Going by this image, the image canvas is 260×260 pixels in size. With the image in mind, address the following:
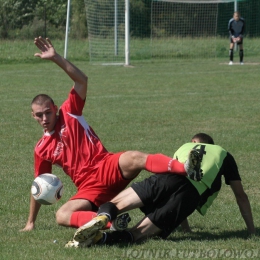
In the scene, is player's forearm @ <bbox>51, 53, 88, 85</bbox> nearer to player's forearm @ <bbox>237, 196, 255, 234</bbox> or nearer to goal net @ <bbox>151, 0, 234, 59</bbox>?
player's forearm @ <bbox>237, 196, 255, 234</bbox>

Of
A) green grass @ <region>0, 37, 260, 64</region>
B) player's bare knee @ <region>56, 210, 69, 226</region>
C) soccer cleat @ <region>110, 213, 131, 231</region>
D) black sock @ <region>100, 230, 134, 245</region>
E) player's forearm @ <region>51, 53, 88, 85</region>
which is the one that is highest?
player's forearm @ <region>51, 53, 88, 85</region>

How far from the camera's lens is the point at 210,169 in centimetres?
557

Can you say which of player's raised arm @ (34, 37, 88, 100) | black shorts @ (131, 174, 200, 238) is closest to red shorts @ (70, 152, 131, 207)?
black shorts @ (131, 174, 200, 238)

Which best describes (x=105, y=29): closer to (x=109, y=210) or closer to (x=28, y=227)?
(x=28, y=227)

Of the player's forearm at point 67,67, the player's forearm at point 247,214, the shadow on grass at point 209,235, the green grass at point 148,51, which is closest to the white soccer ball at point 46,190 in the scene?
the player's forearm at point 67,67

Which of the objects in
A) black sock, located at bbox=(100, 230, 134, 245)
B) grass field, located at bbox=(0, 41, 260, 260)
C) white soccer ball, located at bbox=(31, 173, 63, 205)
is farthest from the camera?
white soccer ball, located at bbox=(31, 173, 63, 205)

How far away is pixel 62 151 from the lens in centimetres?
593

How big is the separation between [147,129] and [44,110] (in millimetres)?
6111

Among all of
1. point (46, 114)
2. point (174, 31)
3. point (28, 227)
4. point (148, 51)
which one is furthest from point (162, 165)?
point (174, 31)

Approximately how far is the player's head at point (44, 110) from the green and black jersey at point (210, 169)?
3.72 ft

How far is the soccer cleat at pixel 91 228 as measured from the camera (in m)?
5.05

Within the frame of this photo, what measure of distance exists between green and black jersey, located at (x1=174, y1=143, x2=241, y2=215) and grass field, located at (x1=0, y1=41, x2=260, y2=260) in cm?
38

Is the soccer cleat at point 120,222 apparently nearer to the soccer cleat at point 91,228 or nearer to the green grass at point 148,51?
the soccer cleat at point 91,228

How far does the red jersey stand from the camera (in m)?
5.90
